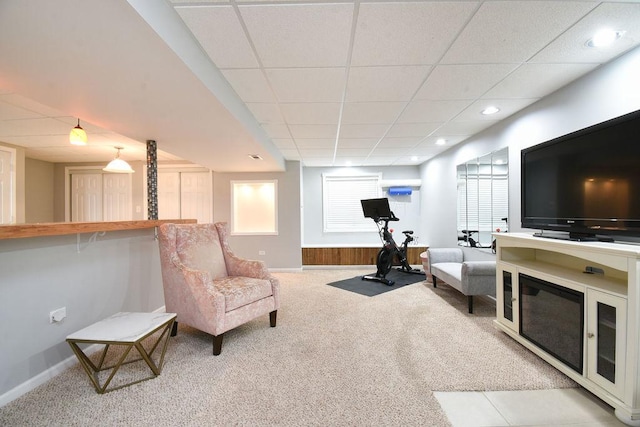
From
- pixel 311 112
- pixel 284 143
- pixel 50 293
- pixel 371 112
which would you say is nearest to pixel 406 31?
pixel 371 112

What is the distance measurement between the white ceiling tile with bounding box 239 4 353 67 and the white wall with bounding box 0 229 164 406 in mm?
2095

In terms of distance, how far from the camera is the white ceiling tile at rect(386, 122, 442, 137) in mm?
3396

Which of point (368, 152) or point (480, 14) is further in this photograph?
point (368, 152)

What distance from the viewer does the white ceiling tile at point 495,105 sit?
2.68 metres

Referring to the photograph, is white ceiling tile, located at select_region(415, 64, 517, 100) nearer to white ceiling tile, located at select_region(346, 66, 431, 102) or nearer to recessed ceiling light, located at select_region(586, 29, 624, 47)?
white ceiling tile, located at select_region(346, 66, 431, 102)

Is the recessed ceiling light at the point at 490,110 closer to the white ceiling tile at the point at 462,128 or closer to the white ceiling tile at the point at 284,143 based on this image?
the white ceiling tile at the point at 462,128

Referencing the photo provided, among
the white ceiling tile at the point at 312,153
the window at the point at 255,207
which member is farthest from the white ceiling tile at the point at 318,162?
the window at the point at 255,207

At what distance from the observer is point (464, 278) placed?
3.03 meters

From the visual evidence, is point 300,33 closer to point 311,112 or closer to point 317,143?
point 311,112

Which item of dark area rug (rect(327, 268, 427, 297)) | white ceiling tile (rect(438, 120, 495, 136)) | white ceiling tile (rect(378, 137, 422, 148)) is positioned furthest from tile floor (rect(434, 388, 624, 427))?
white ceiling tile (rect(378, 137, 422, 148))

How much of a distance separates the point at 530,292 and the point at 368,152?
11.1 feet

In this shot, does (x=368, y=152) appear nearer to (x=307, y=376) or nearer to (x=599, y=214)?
(x=599, y=214)

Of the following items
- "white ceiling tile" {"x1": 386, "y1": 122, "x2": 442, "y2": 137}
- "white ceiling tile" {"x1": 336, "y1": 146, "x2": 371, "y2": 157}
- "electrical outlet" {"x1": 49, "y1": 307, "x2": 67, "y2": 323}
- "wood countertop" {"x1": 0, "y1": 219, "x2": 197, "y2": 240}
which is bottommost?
"electrical outlet" {"x1": 49, "y1": 307, "x2": 67, "y2": 323}

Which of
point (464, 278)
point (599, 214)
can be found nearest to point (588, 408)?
point (599, 214)
